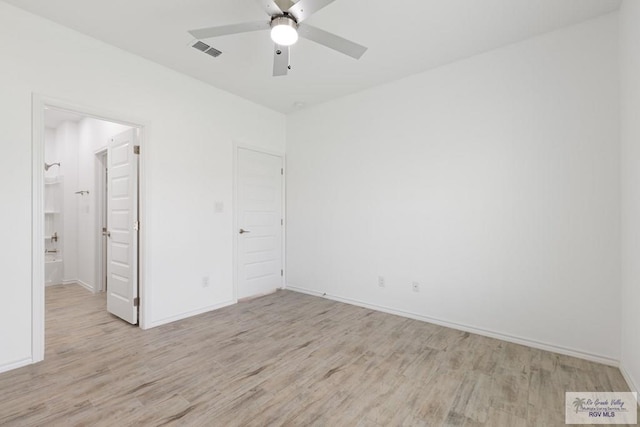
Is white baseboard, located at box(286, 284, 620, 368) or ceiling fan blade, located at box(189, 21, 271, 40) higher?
ceiling fan blade, located at box(189, 21, 271, 40)

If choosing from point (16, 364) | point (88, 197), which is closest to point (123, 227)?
point (16, 364)

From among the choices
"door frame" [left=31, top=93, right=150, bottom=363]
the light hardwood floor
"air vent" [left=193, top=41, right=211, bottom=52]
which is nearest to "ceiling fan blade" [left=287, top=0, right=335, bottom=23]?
"air vent" [left=193, top=41, right=211, bottom=52]

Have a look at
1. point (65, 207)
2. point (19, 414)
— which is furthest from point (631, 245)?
point (65, 207)

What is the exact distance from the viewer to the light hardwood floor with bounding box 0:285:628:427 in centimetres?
182

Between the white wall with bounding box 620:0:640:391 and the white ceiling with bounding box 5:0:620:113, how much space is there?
396 millimetres

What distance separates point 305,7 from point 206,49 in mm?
1399

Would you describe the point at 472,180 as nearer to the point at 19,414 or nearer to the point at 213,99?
the point at 213,99

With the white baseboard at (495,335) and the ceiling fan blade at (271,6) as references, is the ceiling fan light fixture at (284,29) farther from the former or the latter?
the white baseboard at (495,335)

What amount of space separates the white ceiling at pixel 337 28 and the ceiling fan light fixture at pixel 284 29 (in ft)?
1.61

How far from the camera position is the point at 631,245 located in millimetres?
2105

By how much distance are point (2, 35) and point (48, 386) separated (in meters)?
2.65

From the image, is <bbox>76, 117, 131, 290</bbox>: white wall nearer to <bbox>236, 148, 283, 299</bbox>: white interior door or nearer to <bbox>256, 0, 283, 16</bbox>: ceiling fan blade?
<bbox>236, 148, 283, 299</bbox>: white interior door

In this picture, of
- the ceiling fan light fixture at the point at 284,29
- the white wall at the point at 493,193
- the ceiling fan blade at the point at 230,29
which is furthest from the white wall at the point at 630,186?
the ceiling fan blade at the point at 230,29

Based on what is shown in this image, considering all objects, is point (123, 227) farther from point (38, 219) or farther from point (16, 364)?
point (16, 364)
